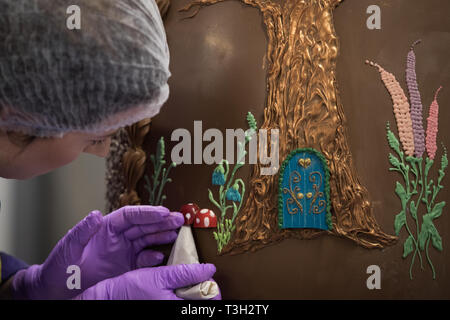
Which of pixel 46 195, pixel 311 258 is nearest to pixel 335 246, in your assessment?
pixel 311 258

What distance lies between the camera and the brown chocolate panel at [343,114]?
127cm

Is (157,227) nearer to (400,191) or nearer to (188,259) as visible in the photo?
(188,259)

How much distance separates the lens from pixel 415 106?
129 cm

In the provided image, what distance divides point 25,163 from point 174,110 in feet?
2.26

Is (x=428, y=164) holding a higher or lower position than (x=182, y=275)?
higher

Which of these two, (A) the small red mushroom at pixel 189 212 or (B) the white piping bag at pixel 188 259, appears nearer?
(B) the white piping bag at pixel 188 259

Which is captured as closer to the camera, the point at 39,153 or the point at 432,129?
the point at 39,153

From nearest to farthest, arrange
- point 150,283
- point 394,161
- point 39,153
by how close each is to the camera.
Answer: point 39,153
point 150,283
point 394,161

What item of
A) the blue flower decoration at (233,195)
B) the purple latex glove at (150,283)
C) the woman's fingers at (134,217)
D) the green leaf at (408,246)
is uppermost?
the blue flower decoration at (233,195)

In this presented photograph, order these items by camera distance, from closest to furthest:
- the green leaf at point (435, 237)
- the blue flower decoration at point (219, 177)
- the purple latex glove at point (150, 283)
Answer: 1. the purple latex glove at point (150, 283)
2. the green leaf at point (435, 237)
3. the blue flower decoration at point (219, 177)

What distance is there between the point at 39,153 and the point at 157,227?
0.59 m

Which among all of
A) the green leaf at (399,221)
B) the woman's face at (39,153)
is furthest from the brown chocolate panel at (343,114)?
the woman's face at (39,153)

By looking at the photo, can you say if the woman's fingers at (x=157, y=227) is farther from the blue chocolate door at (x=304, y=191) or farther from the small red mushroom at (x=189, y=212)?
the blue chocolate door at (x=304, y=191)

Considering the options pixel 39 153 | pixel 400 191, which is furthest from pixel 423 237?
pixel 39 153
